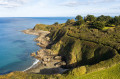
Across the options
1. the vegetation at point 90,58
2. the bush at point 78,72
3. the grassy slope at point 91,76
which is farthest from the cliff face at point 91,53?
the bush at point 78,72

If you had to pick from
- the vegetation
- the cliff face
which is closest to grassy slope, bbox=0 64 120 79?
the vegetation

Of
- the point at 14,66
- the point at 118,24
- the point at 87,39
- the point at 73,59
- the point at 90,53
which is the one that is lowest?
the point at 14,66

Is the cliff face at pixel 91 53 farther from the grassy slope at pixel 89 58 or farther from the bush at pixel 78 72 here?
the bush at pixel 78 72

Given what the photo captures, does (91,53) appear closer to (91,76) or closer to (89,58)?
(89,58)

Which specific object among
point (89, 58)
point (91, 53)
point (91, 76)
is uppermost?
point (91, 53)

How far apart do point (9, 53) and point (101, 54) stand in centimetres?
5875

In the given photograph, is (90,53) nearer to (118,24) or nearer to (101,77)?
(101,77)

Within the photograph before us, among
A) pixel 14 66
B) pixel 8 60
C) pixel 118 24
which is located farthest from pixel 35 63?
pixel 118 24

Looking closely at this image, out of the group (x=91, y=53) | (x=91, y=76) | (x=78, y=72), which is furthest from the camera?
(x=91, y=53)

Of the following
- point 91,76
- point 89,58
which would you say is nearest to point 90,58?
point 89,58

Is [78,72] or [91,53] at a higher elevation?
[91,53]

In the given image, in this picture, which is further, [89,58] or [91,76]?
[89,58]

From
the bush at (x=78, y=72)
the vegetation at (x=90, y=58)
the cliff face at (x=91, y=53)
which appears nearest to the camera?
the bush at (x=78, y=72)

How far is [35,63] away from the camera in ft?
172
